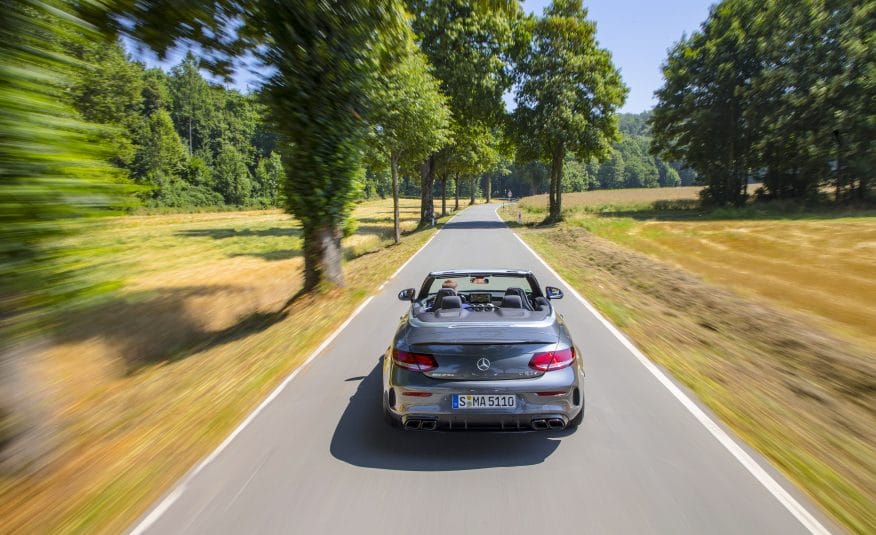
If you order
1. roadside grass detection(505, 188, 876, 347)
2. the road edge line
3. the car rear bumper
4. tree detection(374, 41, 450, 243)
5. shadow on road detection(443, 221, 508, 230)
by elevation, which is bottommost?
shadow on road detection(443, 221, 508, 230)

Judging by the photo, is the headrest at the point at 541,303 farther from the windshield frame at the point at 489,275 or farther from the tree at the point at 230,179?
the tree at the point at 230,179

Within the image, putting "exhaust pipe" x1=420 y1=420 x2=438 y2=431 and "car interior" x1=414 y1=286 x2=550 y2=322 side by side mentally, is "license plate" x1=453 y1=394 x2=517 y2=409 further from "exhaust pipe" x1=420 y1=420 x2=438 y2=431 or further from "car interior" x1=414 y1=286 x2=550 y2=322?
"car interior" x1=414 y1=286 x2=550 y2=322

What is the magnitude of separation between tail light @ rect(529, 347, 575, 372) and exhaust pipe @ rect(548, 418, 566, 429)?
39 centimetres

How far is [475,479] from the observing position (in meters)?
3.60

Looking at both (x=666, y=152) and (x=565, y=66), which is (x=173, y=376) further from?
(x=666, y=152)

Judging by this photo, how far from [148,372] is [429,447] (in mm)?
5317

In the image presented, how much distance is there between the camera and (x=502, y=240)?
24422 millimetres

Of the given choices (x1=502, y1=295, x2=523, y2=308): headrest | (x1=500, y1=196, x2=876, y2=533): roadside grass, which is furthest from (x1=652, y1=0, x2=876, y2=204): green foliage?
(x1=502, y1=295, x2=523, y2=308): headrest

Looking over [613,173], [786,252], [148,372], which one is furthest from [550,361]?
→ [613,173]

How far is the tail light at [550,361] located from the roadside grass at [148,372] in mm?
2885

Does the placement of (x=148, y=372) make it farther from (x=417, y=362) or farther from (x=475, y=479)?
(x=475, y=479)

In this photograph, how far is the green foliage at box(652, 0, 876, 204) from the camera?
33969 millimetres

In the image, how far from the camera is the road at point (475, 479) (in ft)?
10.2

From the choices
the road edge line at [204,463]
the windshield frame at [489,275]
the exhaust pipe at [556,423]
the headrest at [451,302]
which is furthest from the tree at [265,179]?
the exhaust pipe at [556,423]
